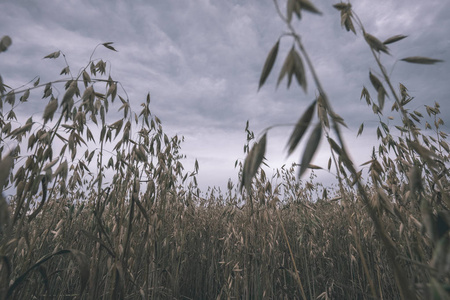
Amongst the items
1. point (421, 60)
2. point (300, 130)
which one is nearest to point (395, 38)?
point (421, 60)

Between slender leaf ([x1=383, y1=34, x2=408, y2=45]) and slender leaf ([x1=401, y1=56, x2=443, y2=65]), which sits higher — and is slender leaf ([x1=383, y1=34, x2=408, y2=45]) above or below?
above

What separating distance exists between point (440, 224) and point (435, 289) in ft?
0.72

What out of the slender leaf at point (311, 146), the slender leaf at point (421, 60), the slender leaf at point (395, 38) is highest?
the slender leaf at point (395, 38)

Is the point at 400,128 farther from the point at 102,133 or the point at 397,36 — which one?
the point at 102,133

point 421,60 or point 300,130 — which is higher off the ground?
point 421,60

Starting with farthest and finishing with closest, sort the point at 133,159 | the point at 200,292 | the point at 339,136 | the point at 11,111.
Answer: the point at 200,292, the point at 11,111, the point at 133,159, the point at 339,136

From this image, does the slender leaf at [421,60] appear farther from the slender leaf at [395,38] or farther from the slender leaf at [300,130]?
the slender leaf at [300,130]

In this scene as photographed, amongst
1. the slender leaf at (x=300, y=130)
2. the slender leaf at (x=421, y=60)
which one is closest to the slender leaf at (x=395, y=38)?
the slender leaf at (x=421, y=60)

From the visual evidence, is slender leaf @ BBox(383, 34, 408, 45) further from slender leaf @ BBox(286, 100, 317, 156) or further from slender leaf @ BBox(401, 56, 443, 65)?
slender leaf @ BBox(286, 100, 317, 156)

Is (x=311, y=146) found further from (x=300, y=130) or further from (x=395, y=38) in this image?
(x=395, y=38)

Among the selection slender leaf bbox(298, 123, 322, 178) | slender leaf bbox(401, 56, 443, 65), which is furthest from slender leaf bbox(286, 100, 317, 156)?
slender leaf bbox(401, 56, 443, 65)

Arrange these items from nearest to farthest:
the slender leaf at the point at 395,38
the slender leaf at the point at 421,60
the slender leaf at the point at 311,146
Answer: the slender leaf at the point at 311,146 < the slender leaf at the point at 421,60 < the slender leaf at the point at 395,38

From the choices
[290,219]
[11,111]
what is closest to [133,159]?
[11,111]

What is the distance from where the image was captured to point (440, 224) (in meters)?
0.68
